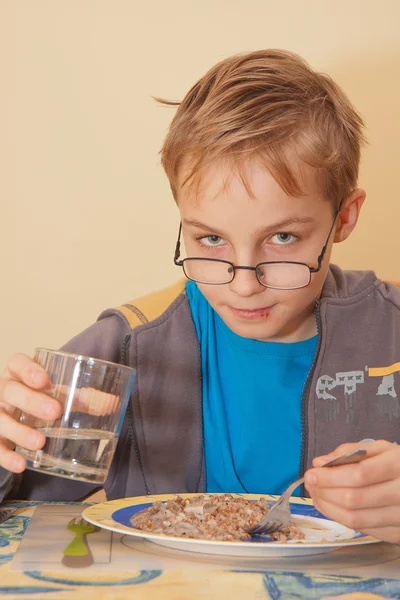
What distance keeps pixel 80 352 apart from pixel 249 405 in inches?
11.4

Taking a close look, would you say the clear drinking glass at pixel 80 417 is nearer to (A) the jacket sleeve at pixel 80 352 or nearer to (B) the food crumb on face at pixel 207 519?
(B) the food crumb on face at pixel 207 519

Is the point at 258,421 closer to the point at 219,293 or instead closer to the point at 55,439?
the point at 219,293

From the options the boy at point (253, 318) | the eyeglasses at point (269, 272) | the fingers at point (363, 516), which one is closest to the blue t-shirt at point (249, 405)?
the boy at point (253, 318)

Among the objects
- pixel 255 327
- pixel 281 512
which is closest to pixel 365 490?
pixel 281 512

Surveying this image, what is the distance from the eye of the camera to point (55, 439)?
83cm

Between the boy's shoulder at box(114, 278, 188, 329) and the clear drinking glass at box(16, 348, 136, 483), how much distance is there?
1.39 feet

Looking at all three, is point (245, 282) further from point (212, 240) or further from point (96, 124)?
point (96, 124)

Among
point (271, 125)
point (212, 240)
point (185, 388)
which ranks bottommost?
point (185, 388)

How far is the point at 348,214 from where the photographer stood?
128cm

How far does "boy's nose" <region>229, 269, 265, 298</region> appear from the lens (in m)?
1.08

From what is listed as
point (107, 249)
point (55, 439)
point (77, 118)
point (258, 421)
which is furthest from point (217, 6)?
point (55, 439)

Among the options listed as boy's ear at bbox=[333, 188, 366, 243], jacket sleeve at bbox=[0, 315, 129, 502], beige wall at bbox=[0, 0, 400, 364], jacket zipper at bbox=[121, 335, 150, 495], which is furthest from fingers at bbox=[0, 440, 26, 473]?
beige wall at bbox=[0, 0, 400, 364]

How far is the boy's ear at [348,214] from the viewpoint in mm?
1253

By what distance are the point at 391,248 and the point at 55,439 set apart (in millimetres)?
1277
